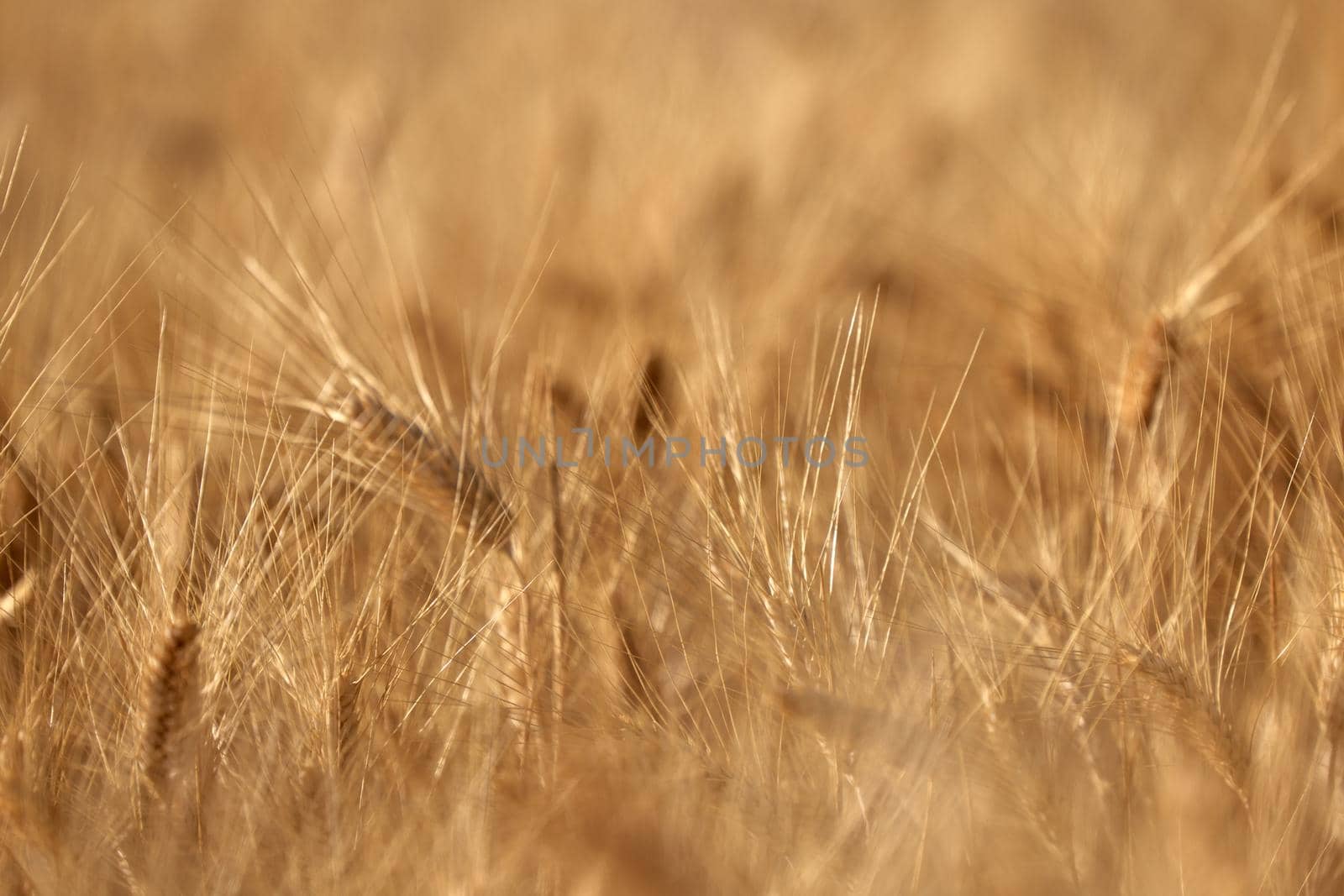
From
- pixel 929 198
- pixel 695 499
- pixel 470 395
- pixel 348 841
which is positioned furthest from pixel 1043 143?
pixel 348 841

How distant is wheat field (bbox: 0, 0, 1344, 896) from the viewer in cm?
62

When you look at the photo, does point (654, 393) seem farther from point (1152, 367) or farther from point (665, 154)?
point (1152, 367)

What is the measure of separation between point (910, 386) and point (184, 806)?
0.67 meters

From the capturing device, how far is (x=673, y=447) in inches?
31.7

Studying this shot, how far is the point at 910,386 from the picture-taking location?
2.94 feet

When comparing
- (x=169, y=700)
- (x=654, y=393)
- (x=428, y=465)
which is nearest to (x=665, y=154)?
(x=654, y=393)

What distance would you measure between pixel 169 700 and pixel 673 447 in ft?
1.35

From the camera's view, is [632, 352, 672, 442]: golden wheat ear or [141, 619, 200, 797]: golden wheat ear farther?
[632, 352, 672, 442]: golden wheat ear

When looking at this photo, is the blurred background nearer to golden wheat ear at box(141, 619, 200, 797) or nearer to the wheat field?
the wheat field

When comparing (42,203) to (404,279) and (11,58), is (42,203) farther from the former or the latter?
(404,279)

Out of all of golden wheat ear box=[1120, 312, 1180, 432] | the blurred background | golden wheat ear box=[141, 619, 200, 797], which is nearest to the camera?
golden wheat ear box=[141, 619, 200, 797]

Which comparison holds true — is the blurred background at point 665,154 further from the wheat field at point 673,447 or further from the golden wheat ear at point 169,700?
the golden wheat ear at point 169,700

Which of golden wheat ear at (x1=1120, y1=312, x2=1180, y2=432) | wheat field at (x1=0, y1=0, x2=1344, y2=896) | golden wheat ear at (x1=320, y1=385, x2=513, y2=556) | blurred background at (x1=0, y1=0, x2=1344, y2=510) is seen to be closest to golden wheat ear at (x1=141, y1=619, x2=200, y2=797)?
wheat field at (x1=0, y1=0, x2=1344, y2=896)

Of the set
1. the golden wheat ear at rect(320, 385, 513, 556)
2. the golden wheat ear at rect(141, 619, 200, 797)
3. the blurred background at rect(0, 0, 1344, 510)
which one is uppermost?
the blurred background at rect(0, 0, 1344, 510)
